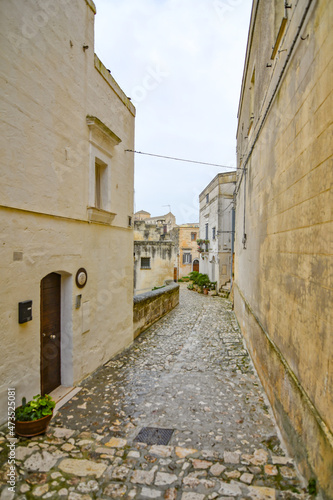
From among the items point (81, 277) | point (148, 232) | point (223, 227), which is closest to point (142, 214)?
point (148, 232)

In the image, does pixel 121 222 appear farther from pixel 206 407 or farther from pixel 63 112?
pixel 206 407

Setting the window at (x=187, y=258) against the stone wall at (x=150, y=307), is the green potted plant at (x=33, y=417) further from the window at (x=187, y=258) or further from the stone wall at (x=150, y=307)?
the window at (x=187, y=258)

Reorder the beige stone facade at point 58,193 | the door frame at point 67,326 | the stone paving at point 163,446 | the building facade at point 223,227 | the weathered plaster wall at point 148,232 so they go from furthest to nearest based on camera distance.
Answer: the weathered plaster wall at point 148,232 → the building facade at point 223,227 → the door frame at point 67,326 → the beige stone facade at point 58,193 → the stone paving at point 163,446

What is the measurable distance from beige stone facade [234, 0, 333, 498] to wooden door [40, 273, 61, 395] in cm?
339

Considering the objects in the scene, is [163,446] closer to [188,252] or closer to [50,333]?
[50,333]

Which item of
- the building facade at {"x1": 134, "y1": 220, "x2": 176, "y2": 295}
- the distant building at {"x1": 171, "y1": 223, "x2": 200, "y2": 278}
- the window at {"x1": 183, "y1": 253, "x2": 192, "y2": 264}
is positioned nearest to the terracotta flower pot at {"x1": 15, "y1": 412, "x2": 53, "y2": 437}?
the building facade at {"x1": 134, "y1": 220, "x2": 176, "y2": 295}

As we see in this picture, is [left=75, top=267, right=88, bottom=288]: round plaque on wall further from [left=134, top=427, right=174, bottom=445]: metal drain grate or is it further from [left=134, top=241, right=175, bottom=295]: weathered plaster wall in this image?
[left=134, top=241, right=175, bottom=295]: weathered plaster wall

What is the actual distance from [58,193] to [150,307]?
6295mm

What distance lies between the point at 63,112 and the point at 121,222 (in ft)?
9.39

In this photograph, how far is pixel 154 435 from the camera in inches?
144

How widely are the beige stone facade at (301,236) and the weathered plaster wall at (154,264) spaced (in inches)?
589

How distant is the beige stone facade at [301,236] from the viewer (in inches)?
94.1

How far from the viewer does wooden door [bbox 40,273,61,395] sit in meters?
4.42

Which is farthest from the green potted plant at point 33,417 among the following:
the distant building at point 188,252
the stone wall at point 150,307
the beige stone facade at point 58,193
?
the distant building at point 188,252
